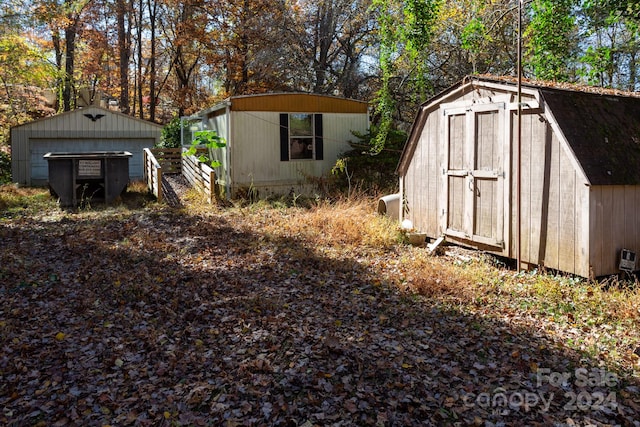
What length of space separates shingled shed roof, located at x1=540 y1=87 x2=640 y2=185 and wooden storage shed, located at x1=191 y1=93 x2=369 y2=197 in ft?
25.9

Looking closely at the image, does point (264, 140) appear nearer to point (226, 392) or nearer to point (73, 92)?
point (226, 392)

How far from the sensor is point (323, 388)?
137 inches

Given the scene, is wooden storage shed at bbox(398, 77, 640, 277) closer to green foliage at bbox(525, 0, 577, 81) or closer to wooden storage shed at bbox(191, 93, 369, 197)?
green foliage at bbox(525, 0, 577, 81)

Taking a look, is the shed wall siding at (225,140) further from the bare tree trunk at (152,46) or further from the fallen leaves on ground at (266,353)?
the bare tree trunk at (152,46)

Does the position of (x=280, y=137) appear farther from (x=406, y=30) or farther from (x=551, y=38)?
(x=551, y=38)

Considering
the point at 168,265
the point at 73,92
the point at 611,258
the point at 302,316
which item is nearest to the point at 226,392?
the point at 302,316

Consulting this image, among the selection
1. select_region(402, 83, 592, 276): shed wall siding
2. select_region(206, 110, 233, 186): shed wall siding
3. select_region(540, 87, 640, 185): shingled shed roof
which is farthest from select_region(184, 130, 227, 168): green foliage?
select_region(540, 87, 640, 185): shingled shed roof

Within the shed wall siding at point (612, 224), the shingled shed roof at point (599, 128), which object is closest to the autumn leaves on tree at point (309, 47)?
the shingled shed roof at point (599, 128)

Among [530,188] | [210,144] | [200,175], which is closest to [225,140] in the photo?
[210,144]

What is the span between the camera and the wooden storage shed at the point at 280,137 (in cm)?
1250

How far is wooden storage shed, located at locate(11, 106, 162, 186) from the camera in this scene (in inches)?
656

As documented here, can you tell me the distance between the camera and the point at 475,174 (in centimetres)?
707

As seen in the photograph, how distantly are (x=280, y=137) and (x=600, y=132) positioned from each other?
27.5 feet

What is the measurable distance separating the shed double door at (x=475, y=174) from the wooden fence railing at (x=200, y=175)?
20.7 ft
